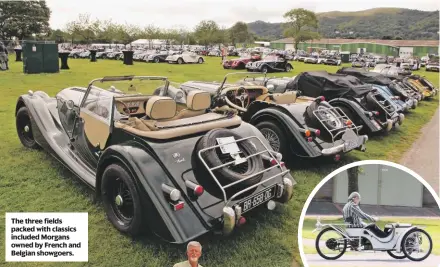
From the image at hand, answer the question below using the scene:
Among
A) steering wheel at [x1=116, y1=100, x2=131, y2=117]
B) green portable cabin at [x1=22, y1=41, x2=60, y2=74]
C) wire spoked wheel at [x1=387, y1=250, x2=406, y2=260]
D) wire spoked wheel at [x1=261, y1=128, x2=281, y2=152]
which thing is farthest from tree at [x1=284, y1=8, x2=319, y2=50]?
green portable cabin at [x1=22, y1=41, x2=60, y2=74]

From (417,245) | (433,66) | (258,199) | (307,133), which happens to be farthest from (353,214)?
(433,66)

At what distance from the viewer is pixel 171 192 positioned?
2477mm

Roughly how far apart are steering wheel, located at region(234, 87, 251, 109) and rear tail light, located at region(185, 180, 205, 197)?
3.05 m

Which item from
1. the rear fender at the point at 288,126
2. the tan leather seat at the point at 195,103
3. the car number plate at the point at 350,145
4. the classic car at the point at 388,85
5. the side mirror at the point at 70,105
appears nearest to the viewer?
the tan leather seat at the point at 195,103

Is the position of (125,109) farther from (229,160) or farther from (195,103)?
(229,160)

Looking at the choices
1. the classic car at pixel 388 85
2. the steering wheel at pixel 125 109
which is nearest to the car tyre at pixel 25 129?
the steering wheel at pixel 125 109

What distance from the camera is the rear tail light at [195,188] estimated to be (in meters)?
2.54

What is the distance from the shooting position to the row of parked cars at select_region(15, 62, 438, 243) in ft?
8.46

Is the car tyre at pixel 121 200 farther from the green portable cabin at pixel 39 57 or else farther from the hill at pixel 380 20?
the green portable cabin at pixel 39 57

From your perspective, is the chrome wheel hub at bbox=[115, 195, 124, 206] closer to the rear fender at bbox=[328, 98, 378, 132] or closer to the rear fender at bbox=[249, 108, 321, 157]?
the rear fender at bbox=[249, 108, 321, 157]

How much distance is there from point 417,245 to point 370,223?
0.31 meters

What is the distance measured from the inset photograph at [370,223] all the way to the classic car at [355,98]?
11.3 feet

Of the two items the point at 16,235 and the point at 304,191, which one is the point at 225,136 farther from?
the point at 16,235

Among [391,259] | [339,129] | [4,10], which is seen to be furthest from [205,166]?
[4,10]
